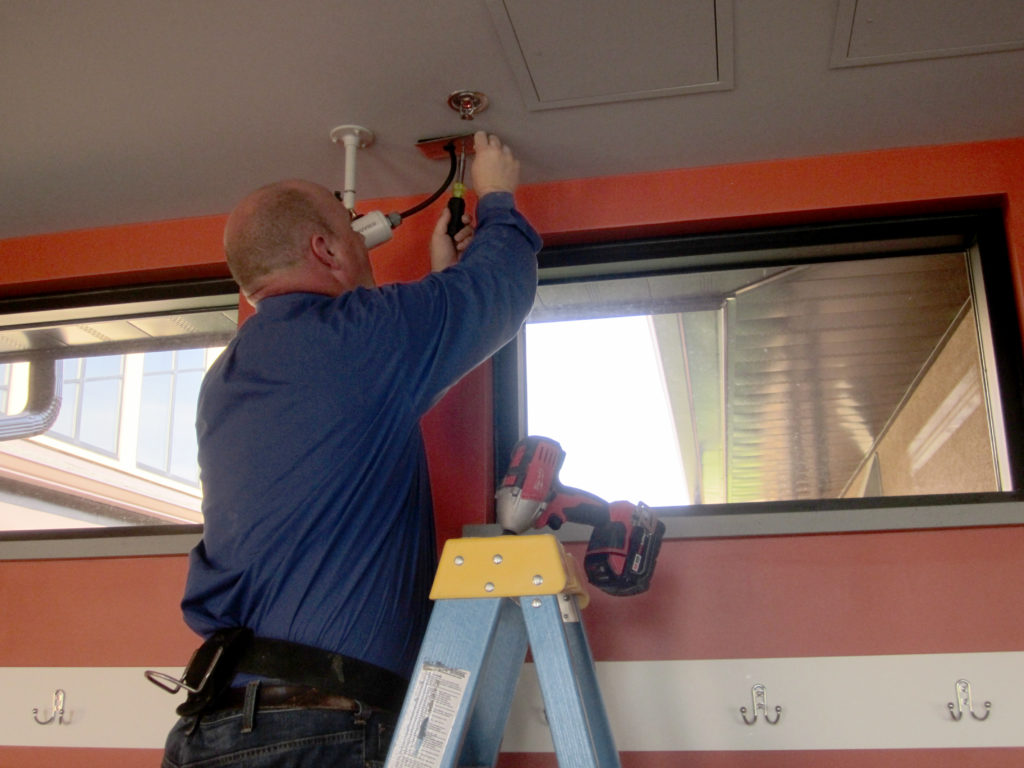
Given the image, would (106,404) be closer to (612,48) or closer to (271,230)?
(271,230)

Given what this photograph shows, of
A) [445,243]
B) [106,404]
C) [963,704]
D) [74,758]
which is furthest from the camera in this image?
[106,404]

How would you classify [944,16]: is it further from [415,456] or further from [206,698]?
[206,698]

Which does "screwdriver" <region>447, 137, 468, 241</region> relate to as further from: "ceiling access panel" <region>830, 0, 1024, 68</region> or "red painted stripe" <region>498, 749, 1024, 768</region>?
"red painted stripe" <region>498, 749, 1024, 768</region>

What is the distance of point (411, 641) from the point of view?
1.32m

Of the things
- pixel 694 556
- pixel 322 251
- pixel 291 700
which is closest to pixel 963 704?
pixel 694 556

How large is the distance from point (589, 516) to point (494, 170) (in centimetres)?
73

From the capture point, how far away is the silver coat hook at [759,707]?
5.57 ft

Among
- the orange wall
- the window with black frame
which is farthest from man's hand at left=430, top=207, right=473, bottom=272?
the window with black frame

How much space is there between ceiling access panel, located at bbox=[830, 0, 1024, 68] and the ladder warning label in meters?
1.33

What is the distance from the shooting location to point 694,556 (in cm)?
184

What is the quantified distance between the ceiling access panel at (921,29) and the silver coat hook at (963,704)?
48.8 inches

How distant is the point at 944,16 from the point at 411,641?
145 cm

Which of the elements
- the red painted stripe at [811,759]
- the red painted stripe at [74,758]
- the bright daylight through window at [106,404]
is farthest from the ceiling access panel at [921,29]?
the red painted stripe at [74,758]

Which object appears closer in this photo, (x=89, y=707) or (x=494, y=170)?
(x=494, y=170)
